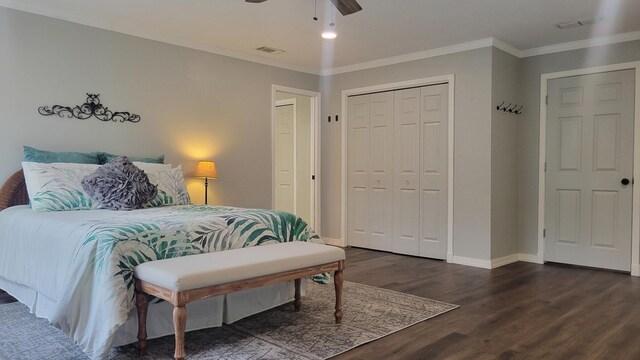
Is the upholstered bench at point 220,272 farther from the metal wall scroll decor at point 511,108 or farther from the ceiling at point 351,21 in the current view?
the metal wall scroll decor at point 511,108

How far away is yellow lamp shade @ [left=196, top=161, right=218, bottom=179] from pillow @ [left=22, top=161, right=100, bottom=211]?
4.35 ft

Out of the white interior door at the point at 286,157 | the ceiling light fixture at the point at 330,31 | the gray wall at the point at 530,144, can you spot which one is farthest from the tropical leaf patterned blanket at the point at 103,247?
the white interior door at the point at 286,157

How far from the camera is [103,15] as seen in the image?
4.10 metres

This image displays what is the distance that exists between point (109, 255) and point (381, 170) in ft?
12.7

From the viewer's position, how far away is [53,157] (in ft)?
12.3

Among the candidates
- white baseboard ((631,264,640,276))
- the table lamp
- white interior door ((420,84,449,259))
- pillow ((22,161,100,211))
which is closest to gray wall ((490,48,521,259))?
white interior door ((420,84,449,259))

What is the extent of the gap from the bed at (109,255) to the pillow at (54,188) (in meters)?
0.11

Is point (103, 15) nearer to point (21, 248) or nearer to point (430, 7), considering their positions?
point (21, 248)

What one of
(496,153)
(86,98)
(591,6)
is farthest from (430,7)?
(86,98)

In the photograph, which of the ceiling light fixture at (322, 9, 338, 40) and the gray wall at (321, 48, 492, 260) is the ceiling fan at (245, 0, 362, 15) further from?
the gray wall at (321, 48, 492, 260)

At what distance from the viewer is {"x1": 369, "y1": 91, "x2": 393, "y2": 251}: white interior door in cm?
564

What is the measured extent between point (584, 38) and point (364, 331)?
383 centimetres

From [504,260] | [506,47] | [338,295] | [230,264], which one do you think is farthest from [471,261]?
[230,264]

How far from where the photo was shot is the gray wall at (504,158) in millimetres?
4840
